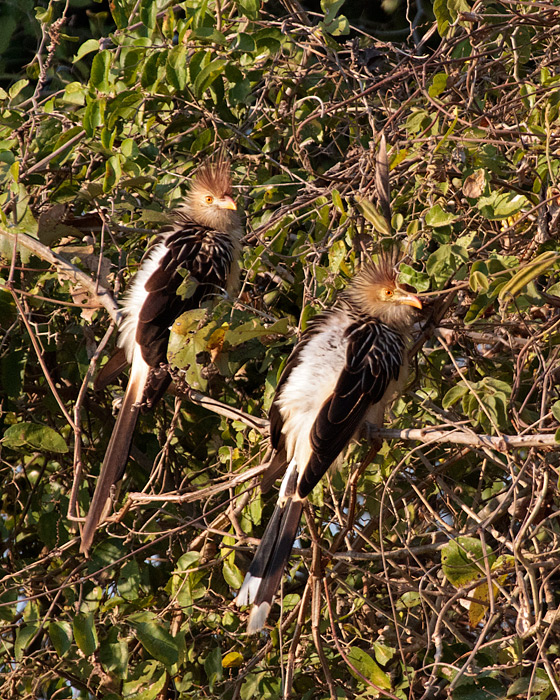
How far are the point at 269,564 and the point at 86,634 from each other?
699mm

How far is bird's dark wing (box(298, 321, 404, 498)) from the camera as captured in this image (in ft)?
10.4

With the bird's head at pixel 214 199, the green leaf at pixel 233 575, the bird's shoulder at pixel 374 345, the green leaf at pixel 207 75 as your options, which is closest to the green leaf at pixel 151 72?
the green leaf at pixel 207 75

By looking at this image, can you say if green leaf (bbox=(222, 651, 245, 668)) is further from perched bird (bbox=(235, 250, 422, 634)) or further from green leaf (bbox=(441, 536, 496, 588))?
green leaf (bbox=(441, 536, 496, 588))

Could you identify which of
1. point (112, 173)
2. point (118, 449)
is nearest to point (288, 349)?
point (118, 449)

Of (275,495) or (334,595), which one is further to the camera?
(275,495)

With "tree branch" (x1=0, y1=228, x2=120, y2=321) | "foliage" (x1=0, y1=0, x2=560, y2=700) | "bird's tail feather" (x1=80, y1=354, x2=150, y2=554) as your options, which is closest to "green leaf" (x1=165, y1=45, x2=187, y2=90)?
"foliage" (x1=0, y1=0, x2=560, y2=700)

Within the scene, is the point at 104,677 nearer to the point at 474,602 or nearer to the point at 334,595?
the point at 334,595

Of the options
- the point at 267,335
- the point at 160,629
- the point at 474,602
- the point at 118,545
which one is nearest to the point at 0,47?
the point at 267,335

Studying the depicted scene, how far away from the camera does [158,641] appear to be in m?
3.04

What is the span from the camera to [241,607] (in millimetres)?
3295

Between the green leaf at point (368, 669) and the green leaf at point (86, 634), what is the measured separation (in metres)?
0.92

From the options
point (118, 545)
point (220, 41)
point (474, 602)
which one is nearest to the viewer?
point (474, 602)

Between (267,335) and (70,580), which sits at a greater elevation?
(267,335)

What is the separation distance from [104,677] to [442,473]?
1.53m
